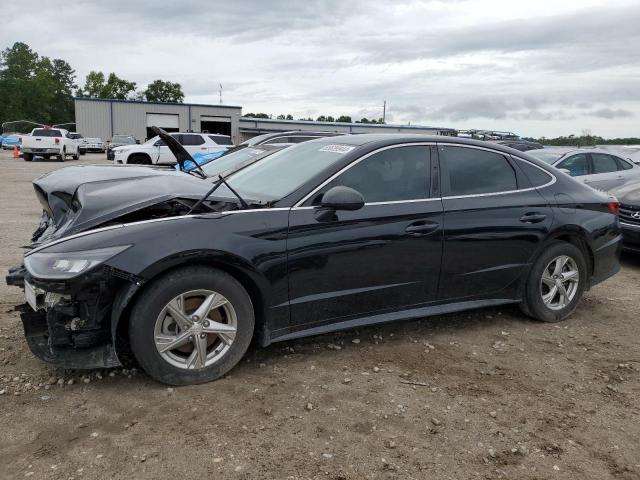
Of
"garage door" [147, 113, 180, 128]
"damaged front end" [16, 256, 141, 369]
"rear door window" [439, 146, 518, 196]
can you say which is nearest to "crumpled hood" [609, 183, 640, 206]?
A: "rear door window" [439, 146, 518, 196]

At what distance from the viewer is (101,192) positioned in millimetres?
3717

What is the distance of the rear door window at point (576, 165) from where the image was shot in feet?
35.0

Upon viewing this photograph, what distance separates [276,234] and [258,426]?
46.8 inches

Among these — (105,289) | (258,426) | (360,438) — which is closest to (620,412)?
(360,438)

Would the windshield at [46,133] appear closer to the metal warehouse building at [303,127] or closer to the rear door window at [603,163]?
the metal warehouse building at [303,127]

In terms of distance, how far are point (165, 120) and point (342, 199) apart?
49.8 meters

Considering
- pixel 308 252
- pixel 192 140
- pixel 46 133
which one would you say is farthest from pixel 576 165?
pixel 46 133

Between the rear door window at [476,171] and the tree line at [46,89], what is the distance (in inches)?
3402

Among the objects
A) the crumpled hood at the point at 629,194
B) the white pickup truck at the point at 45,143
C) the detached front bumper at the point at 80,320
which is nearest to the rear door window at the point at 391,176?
the detached front bumper at the point at 80,320

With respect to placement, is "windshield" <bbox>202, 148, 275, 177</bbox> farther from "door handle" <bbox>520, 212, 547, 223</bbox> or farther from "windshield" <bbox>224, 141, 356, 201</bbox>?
"door handle" <bbox>520, 212, 547, 223</bbox>

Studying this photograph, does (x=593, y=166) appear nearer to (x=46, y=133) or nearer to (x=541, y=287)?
(x=541, y=287)

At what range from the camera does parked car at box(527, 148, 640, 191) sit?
10698mm

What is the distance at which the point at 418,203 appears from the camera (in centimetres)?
408

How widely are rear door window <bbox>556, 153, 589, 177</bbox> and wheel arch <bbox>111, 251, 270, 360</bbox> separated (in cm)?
884
